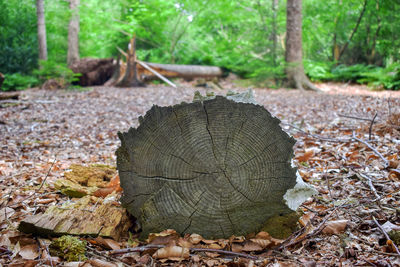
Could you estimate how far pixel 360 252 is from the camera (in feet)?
6.56

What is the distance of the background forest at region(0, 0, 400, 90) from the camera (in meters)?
11.7

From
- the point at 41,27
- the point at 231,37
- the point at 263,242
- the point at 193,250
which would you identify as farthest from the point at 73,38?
the point at 263,242

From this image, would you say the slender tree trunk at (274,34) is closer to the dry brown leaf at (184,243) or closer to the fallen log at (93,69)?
the fallen log at (93,69)

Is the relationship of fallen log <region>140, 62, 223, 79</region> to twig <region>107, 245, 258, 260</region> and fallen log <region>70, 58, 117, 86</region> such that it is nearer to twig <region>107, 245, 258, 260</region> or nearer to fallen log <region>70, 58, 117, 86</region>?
fallen log <region>70, 58, 117, 86</region>

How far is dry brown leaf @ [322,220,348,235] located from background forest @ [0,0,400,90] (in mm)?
9134

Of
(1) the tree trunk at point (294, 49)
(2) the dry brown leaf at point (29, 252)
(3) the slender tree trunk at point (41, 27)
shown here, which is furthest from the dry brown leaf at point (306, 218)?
(3) the slender tree trunk at point (41, 27)

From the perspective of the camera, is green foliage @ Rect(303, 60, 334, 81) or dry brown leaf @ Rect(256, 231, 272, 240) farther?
green foliage @ Rect(303, 60, 334, 81)

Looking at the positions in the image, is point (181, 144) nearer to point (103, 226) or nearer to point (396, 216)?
point (103, 226)

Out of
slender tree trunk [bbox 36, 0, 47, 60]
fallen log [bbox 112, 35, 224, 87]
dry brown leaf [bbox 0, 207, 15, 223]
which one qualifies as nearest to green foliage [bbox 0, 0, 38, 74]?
slender tree trunk [bbox 36, 0, 47, 60]

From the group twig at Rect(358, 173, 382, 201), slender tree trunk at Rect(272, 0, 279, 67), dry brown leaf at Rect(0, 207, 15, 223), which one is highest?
slender tree trunk at Rect(272, 0, 279, 67)

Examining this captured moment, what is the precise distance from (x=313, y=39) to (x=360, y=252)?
14.9 metres

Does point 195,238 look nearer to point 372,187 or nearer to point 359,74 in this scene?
point 372,187

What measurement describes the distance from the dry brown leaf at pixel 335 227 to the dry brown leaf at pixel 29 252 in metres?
1.87

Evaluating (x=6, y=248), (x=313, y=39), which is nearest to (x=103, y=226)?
(x=6, y=248)
